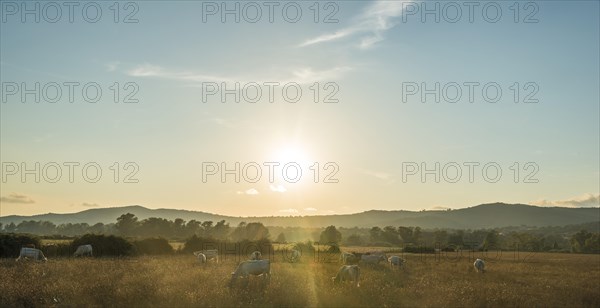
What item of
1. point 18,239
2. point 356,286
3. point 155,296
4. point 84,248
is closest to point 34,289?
point 155,296

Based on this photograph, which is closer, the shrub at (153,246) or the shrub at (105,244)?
the shrub at (105,244)

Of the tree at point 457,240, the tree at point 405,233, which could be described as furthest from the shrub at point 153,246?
the tree at point 405,233

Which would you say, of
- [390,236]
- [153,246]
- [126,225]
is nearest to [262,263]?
[153,246]

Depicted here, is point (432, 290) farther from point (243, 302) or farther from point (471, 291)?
point (243, 302)

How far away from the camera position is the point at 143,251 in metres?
58.5

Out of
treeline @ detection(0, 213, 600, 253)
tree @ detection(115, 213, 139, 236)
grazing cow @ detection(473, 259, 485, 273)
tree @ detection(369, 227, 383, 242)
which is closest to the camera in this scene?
grazing cow @ detection(473, 259, 485, 273)

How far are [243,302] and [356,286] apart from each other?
305 inches

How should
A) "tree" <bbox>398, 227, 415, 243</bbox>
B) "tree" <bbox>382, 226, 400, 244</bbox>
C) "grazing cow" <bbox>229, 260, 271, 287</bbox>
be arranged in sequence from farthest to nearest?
"tree" <bbox>382, 226, 400, 244</bbox>
"tree" <bbox>398, 227, 415, 243</bbox>
"grazing cow" <bbox>229, 260, 271, 287</bbox>

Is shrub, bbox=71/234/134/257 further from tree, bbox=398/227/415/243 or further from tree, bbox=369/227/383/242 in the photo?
tree, bbox=369/227/383/242

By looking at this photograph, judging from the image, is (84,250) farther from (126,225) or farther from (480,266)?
(126,225)

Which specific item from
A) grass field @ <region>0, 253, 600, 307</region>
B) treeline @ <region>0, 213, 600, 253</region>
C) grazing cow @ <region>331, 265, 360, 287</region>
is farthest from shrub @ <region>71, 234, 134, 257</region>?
treeline @ <region>0, 213, 600, 253</region>

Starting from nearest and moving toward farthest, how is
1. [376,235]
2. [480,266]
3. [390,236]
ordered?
[480,266]
[390,236]
[376,235]

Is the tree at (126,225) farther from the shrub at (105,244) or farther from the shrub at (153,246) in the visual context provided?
the shrub at (105,244)

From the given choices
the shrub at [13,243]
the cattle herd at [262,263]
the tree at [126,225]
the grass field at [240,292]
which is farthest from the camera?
the tree at [126,225]
